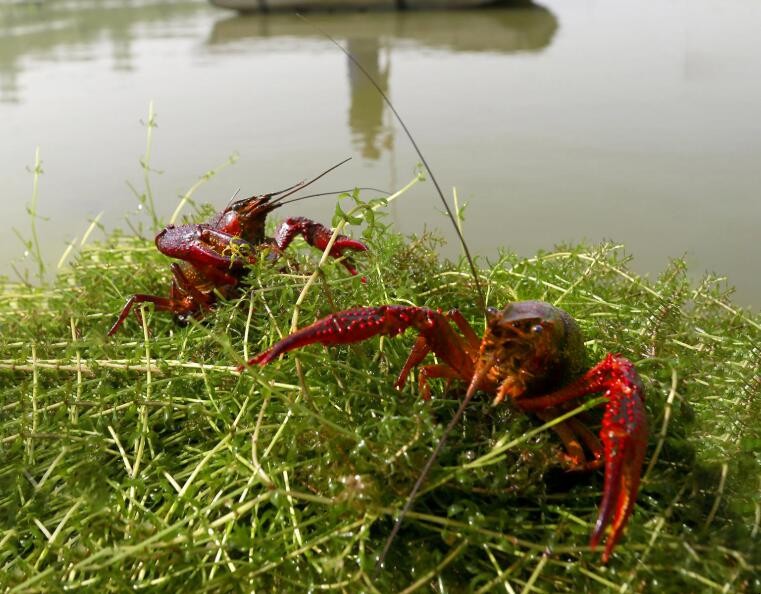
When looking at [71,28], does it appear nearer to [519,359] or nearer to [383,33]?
[383,33]

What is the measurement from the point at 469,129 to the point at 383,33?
190 inches

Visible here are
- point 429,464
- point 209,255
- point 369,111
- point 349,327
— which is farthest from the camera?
point 369,111

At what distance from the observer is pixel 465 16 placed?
988cm

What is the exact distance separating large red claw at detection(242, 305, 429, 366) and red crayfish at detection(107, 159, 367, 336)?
0.54m

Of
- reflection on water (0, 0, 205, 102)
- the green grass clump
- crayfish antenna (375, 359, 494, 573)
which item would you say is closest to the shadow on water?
reflection on water (0, 0, 205, 102)

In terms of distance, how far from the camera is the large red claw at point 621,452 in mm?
1388

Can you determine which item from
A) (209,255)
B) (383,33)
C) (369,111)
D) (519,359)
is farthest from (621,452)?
(383,33)

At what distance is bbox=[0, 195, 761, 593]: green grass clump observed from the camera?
1431 mm

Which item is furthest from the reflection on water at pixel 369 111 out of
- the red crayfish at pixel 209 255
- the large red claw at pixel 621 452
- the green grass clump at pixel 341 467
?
the large red claw at pixel 621 452

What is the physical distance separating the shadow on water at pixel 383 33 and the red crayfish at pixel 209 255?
2154 millimetres

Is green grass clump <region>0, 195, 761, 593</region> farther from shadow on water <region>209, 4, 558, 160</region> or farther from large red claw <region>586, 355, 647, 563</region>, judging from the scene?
shadow on water <region>209, 4, 558, 160</region>

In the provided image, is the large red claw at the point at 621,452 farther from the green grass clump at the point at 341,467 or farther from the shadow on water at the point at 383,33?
the shadow on water at the point at 383,33

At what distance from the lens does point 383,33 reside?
887cm

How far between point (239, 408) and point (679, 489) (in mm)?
1109
